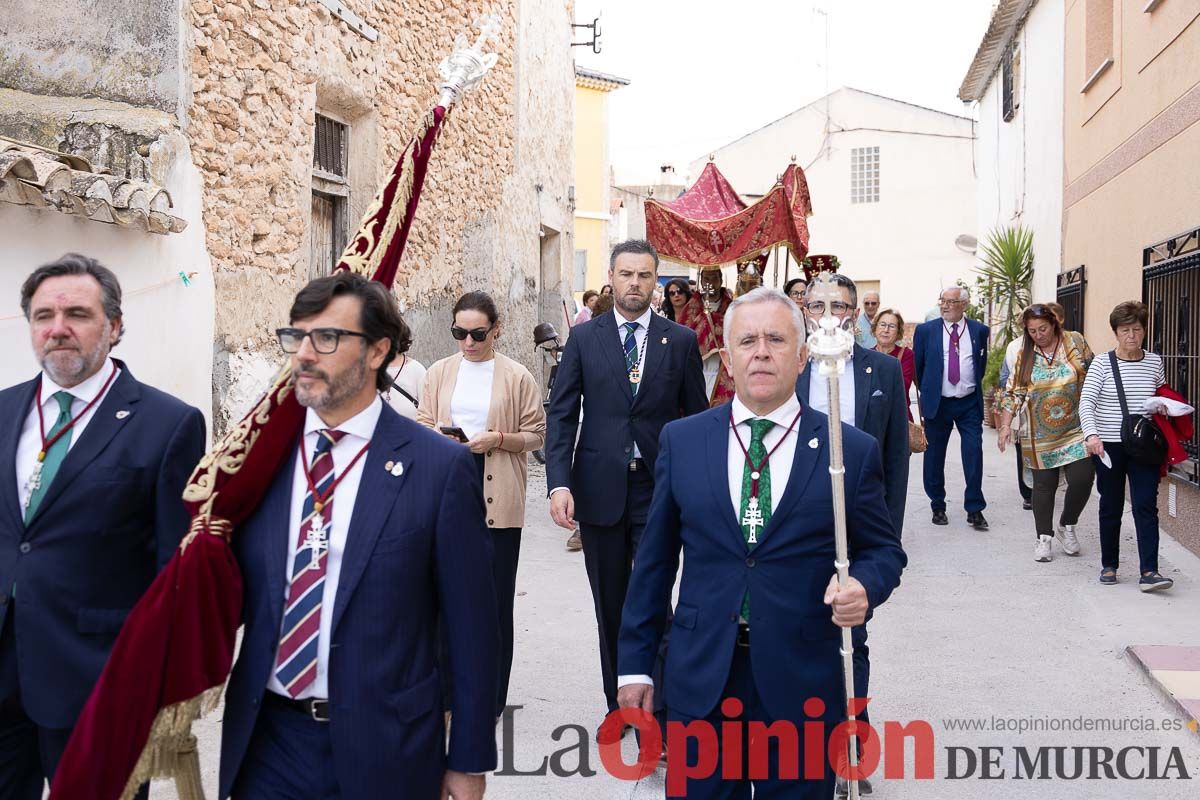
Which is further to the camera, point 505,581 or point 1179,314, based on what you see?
point 1179,314

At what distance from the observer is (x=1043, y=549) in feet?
28.3

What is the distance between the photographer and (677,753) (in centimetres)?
312

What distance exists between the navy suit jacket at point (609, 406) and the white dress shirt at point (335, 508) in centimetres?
232

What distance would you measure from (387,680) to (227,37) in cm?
648

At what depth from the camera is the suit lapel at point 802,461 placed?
304 cm

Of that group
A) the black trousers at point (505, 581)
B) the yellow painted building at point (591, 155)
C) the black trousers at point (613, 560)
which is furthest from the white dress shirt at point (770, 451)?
the yellow painted building at point (591, 155)

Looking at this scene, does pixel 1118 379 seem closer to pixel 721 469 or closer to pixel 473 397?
pixel 473 397

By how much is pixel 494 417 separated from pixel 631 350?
73 centimetres

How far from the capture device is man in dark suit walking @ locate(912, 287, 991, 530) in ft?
32.9

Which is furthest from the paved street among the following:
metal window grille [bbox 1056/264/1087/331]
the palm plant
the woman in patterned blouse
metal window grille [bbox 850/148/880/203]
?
metal window grille [bbox 850/148/880/203]

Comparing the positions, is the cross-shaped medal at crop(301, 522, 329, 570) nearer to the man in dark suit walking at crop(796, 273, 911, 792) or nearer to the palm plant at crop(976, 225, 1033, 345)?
the man in dark suit walking at crop(796, 273, 911, 792)

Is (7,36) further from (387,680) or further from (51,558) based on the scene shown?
(387,680)

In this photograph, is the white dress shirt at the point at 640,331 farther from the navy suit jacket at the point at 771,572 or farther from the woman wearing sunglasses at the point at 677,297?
the woman wearing sunglasses at the point at 677,297

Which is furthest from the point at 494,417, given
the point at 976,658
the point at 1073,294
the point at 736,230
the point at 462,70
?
the point at 1073,294
